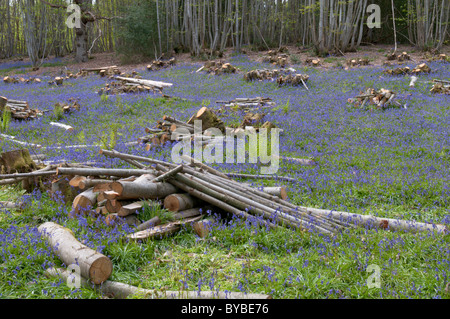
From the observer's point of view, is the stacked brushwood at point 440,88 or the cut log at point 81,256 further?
the stacked brushwood at point 440,88

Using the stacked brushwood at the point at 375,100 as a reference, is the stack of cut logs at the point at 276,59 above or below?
above

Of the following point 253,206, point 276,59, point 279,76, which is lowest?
point 253,206

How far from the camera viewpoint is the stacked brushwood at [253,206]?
4684 millimetres

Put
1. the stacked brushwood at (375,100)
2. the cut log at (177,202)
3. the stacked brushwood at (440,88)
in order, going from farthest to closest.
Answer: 1. the stacked brushwood at (440,88)
2. the stacked brushwood at (375,100)
3. the cut log at (177,202)

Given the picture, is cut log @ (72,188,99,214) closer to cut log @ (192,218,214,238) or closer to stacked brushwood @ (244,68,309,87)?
cut log @ (192,218,214,238)

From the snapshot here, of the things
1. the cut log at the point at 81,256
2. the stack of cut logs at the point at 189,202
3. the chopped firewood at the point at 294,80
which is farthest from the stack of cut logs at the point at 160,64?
the cut log at the point at 81,256

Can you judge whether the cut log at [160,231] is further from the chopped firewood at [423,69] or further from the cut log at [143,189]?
the chopped firewood at [423,69]

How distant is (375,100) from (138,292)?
1302 cm

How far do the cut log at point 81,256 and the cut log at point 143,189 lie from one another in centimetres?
88

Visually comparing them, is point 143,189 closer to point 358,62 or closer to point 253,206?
point 253,206

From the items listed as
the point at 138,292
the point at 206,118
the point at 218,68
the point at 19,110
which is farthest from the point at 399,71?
the point at 138,292

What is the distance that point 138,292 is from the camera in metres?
3.23

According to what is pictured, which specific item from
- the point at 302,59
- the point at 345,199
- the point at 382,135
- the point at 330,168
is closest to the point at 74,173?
the point at 345,199

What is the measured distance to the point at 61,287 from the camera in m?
3.29
